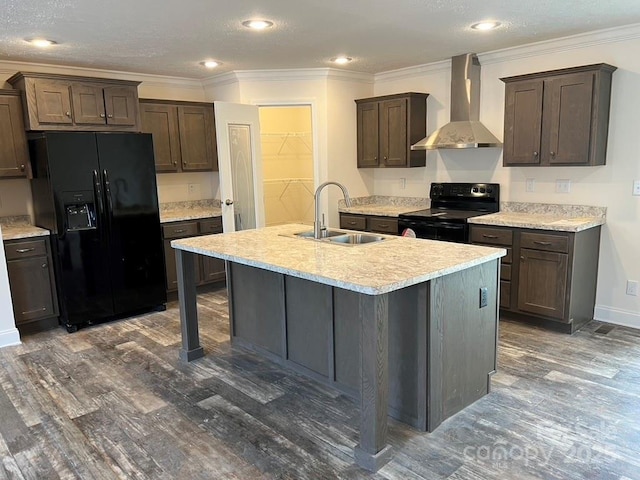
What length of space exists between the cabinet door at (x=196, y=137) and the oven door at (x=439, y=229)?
231cm

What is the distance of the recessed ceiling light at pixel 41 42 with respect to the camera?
363cm

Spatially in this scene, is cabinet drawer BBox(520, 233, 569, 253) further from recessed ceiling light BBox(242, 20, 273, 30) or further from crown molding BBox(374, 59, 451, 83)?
recessed ceiling light BBox(242, 20, 273, 30)

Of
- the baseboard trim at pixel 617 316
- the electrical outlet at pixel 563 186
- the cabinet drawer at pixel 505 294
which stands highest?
the electrical outlet at pixel 563 186

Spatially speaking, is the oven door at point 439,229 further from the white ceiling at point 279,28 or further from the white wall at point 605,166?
the white ceiling at point 279,28

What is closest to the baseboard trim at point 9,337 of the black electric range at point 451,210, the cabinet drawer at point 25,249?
the cabinet drawer at point 25,249

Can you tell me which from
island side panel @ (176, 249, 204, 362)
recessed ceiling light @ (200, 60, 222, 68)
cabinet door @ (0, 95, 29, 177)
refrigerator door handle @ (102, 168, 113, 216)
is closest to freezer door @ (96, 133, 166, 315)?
refrigerator door handle @ (102, 168, 113, 216)

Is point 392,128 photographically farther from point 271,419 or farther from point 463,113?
point 271,419

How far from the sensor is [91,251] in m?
4.25

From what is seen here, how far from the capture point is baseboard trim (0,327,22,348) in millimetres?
3885

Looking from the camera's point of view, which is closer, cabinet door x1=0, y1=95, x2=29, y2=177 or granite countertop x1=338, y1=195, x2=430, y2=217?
cabinet door x1=0, y1=95, x2=29, y2=177

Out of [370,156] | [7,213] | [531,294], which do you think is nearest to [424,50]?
[370,156]

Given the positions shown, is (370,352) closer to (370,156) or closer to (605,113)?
(605,113)

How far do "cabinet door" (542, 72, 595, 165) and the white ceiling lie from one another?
0.42 meters

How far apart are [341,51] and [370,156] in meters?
1.45
